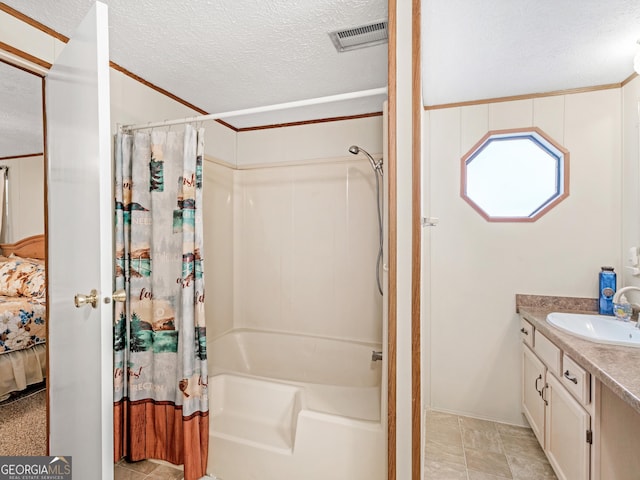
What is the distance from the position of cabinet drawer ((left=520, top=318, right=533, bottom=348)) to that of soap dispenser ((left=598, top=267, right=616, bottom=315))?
1.43 ft

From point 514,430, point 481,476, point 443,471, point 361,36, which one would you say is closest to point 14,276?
point 361,36

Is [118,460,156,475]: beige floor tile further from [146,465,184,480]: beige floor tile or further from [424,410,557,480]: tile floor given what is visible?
[424,410,557,480]: tile floor

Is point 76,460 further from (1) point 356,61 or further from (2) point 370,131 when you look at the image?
(2) point 370,131

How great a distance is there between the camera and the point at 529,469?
1.83 metres

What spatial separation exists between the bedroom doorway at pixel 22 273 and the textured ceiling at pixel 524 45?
2248mm

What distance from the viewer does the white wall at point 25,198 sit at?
7.37ft

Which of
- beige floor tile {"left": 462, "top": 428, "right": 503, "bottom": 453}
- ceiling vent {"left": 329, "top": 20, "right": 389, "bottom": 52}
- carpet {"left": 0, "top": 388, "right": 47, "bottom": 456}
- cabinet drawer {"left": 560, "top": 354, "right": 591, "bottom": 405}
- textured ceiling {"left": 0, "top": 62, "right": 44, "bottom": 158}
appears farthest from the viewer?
beige floor tile {"left": 462, "top": 428, "right": 503, "bottom": 453}

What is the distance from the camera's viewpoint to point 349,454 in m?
1.50

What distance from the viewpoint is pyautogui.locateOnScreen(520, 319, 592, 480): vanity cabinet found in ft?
4.54

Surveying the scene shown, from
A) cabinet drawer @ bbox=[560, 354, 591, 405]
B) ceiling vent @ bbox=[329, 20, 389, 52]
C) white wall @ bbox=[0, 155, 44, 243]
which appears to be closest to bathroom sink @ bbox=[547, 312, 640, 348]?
cabinet drawer @ bbox=[560, 354, 591, 405]

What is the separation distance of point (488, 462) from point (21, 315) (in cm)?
348

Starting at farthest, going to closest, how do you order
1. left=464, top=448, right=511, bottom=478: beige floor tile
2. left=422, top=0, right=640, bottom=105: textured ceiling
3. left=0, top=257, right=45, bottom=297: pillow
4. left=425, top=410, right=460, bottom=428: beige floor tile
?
left=0, top=257, right=45, bottom=297: pillow, left=425, top=410, right=460, bottom=428: beige floor tile, left=464, top=448, right=511, bottom=478: beige floor tile, left=422, top=0, right=640, bottom=105: textured ceiling

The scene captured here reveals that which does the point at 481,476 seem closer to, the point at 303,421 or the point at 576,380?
the point at 576,380

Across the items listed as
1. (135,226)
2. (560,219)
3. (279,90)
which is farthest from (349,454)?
(279,90)
